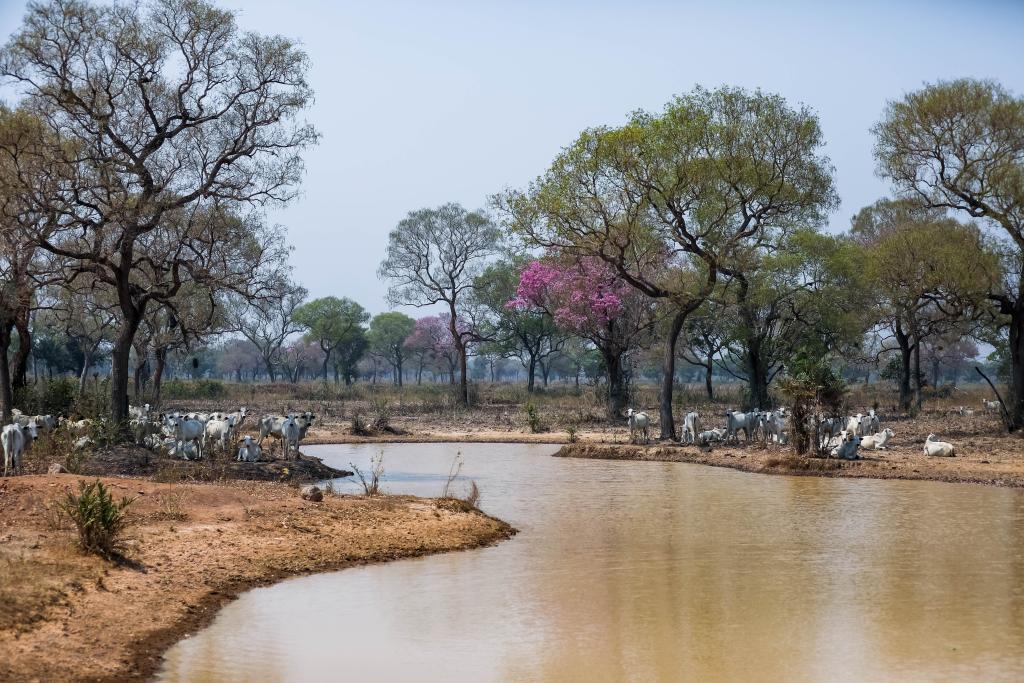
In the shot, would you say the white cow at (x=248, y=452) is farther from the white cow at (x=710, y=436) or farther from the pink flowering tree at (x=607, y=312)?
the pink flowering tree at (x=607, y=312)

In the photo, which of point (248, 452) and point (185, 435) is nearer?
point (185, 435)

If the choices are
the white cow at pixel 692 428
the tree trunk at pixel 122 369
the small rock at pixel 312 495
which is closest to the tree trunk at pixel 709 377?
the white cow at pixel 692 428

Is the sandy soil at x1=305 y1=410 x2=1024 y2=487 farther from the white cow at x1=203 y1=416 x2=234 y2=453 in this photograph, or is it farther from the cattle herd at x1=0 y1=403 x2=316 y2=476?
the white cow at x1=203 y1=416 x2=234 y2=453

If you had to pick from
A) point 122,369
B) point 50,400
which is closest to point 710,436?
point 122,369

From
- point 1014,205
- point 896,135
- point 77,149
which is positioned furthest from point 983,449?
point 77,149

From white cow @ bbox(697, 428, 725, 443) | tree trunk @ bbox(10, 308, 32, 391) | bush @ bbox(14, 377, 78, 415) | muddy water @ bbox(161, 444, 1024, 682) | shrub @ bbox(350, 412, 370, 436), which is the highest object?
tree trunk @ bbox(10, 308, 32, 391)

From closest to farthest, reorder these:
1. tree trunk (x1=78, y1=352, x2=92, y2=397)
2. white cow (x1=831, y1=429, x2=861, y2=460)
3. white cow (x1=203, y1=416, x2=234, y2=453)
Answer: white cow (x1=203, y1=416, x2=234, y2=453) < white cow (x1=831, y1=429, x2=861, y2=460) < tree trunk (x1=78, y1=352, x2=92, y2=397)

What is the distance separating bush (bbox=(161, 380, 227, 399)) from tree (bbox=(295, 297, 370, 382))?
26.9 metres

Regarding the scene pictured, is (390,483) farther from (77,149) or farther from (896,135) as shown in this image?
(896,135)

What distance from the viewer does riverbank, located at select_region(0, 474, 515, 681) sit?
8.59m

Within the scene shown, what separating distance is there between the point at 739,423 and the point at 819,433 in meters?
3.02

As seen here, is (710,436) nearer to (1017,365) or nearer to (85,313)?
(1017,365)

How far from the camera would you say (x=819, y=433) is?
999 inches

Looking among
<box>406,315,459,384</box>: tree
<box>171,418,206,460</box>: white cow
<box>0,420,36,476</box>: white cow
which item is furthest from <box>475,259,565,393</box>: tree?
<box>0,420,36,476</box>: white cow
